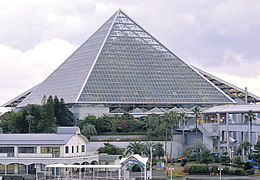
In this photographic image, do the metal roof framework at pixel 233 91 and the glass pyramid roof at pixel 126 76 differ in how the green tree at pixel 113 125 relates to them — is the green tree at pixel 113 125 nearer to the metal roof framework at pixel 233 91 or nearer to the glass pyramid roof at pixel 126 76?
the glass pyramid roof at pixel 126 76

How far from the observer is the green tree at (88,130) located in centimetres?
10606

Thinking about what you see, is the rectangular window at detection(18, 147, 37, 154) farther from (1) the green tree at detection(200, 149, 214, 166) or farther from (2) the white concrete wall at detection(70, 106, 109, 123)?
(2) the white concrete wall at detection(70, 106, 109, 123)

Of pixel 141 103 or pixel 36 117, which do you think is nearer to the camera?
pixel 36 117

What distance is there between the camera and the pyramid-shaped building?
128875 mm

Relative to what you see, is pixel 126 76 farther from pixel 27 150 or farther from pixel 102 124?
pixel 27 150

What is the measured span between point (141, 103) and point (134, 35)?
23.7 metres

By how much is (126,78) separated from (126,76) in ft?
2.27

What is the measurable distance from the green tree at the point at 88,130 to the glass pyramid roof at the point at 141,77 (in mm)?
18351

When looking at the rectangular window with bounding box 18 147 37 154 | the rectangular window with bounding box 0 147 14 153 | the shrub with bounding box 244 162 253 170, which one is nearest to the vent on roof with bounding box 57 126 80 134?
the rectangular window with bounding box 18 147 37 154

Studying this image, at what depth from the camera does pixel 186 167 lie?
80562mm

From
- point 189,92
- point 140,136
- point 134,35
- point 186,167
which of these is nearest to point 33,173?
point 186,167

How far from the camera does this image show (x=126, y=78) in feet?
442

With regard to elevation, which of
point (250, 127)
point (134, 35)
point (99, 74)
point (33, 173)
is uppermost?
point (134, 35)

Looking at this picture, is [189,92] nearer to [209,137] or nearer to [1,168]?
[209,137]
